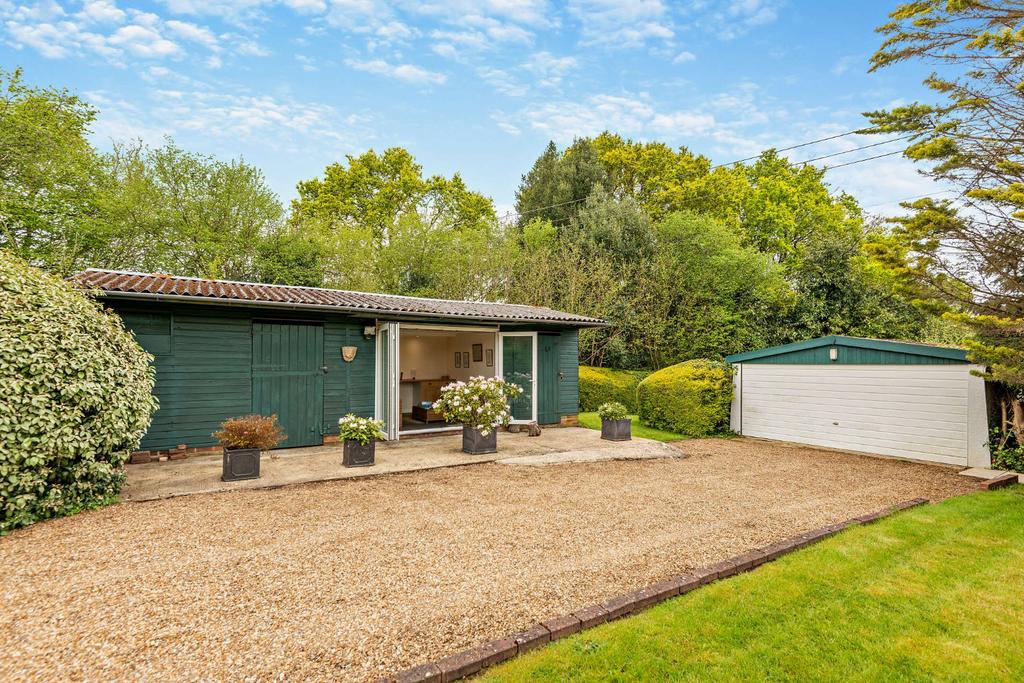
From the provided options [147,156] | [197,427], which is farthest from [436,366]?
[147,156]

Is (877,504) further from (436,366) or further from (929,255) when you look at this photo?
(436,366)

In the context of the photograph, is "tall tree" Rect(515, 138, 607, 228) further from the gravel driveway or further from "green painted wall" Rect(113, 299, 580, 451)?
the gravel driveway

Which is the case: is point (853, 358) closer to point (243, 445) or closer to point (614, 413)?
point (614, 413)

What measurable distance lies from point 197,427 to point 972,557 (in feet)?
27.8

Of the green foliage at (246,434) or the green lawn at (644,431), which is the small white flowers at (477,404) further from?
the green lawn at (644,431)

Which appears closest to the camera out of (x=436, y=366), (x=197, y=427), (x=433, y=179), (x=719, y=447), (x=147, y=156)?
(x=197, y=427)

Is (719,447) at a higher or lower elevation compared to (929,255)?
lower

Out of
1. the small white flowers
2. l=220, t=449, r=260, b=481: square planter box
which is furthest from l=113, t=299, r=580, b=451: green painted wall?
the small white flowers

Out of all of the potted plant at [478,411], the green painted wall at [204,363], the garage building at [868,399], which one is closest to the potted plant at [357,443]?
the potted plant at [478,411]

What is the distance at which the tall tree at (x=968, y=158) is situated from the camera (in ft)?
17.9

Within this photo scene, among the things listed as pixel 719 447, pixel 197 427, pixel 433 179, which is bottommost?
pixel 719 447

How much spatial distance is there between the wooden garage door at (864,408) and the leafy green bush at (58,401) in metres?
9.77

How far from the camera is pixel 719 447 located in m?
8.47

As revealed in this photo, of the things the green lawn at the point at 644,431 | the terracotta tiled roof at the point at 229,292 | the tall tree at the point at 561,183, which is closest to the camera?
the terracotta tiled roof at the point at 229,292
